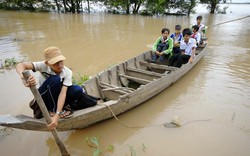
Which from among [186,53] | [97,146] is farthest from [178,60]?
[97,146]

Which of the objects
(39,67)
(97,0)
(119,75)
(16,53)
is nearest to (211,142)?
(119,75)

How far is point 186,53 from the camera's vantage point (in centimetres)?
560

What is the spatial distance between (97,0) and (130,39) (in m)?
13.2

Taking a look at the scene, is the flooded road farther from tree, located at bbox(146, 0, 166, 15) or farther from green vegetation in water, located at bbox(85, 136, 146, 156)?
tree, located at bbox(146, 0, 166, 15)

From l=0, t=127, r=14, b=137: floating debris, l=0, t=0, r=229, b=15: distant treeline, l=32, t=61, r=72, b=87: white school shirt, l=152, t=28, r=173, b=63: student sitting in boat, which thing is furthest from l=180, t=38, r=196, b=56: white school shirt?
l=0, t=0, r=229, b=15: distant treeline

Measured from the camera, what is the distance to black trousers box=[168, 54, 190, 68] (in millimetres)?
5383

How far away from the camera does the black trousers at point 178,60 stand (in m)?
5.38

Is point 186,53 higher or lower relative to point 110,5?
lower

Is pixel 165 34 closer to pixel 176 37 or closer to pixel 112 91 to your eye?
pixel 176 37

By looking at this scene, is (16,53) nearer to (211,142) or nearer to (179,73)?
(179,73)

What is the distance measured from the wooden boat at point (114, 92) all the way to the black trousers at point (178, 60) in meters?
0.20

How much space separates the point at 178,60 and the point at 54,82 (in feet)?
12.1

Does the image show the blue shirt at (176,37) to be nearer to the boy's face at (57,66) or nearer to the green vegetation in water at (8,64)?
the boy's face at (57,66)

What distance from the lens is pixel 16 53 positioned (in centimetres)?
734
